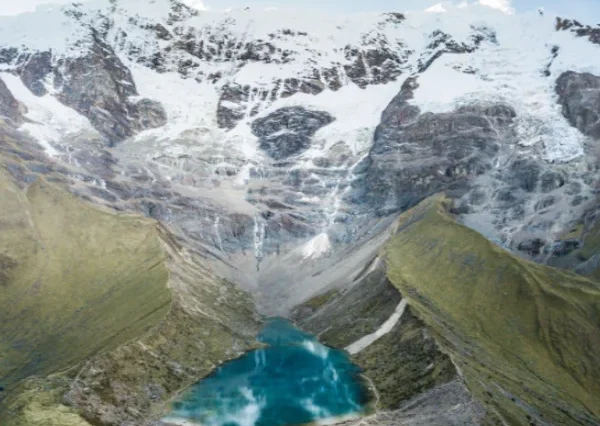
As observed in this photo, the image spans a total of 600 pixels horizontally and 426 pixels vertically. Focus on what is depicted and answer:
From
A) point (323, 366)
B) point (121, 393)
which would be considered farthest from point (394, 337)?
point (121, 393)

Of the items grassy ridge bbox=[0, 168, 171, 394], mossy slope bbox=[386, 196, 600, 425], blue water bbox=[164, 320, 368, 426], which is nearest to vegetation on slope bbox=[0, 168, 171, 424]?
grassy ridge bbox=[0, 168, 171, 394]

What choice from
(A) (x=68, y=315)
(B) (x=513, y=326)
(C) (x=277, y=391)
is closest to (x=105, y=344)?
(A) (x=68, y=315)

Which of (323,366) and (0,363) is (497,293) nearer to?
(323,366)

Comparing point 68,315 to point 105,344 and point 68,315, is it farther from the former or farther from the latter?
point 105,344

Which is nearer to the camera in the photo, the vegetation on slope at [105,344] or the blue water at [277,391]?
the vegetation on slope at [105,344]

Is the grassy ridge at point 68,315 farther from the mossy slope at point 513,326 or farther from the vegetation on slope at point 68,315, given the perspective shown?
the mossy slope at point 513,326

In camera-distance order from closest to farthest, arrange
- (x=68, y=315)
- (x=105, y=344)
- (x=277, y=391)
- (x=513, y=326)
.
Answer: (x=277, y=391) → (x=105, y=344) → (x=513, y=326) → (x=68, y=315)

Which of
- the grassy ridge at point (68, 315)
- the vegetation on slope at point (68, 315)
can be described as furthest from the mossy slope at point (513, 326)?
the grassy ridge at point (68, 315)
